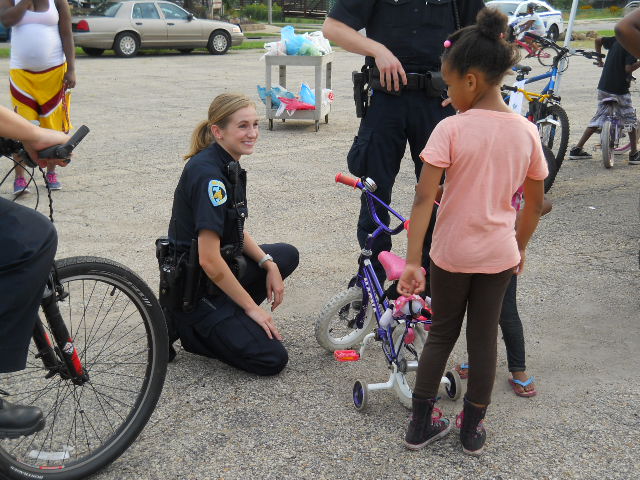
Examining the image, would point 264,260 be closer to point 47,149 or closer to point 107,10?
point 47,149

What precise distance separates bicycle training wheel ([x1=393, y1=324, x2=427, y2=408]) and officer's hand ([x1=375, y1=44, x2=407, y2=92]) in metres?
1.21

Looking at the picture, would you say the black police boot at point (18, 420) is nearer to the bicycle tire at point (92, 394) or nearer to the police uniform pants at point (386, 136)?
the bicycle tire at point (92, 394)

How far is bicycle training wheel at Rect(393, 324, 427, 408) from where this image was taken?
3.23 metres

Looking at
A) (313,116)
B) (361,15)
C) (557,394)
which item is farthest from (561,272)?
(313,116)

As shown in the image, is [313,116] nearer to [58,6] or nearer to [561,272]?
[58,6]

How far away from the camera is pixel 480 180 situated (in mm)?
2633

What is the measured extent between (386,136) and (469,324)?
1.36 m

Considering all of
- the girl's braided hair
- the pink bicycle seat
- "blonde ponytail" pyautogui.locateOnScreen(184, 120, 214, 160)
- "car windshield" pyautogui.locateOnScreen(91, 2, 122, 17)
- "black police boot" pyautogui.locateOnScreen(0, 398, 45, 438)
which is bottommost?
"car windshield" pyautogui.locateOnScreen(91, 2, 122, 17)

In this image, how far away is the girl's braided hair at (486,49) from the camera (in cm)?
257

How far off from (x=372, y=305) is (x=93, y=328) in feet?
4.91

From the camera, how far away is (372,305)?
11.8ft

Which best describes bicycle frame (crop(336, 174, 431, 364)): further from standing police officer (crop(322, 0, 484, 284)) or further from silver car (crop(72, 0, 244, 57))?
silver car (crop(72, 0, 244, 57))

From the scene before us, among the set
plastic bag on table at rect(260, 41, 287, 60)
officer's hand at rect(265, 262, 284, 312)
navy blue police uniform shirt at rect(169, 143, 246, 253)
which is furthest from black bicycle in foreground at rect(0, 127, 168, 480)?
plastic bag on table at rect(260, 41, 287, 60)

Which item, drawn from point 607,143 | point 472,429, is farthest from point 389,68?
point 607,143
